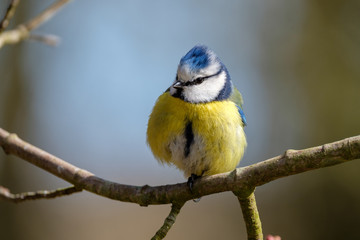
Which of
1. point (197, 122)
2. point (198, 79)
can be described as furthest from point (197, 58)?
point (197, 122)

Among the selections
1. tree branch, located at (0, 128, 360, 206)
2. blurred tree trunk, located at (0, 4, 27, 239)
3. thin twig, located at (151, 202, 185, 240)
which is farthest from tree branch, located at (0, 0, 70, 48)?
blurred tree trunk, located at (0, 4, 27, 239)

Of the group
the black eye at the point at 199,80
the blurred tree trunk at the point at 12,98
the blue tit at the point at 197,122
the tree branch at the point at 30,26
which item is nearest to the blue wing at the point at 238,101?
the blue tit at the point at 197,122

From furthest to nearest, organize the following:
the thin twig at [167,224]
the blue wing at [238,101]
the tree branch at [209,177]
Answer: the blue wing at [238,101] → the thin twig at [167,224] → the tree branch at [209,177]

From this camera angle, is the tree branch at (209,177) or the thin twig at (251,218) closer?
the tree branch at (209,177)

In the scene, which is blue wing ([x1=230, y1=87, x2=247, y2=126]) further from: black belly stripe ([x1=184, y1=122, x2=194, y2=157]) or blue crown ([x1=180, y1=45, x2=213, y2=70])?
black belly stripe ([x1=184, y1=122, x2=194, y2=157])

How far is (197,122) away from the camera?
7.73ft

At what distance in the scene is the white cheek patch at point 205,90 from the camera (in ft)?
8.09

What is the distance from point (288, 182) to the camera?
6457 millimetres

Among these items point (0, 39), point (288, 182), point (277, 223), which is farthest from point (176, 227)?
point (0, 39)

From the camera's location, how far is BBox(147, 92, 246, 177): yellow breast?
236 centimetres

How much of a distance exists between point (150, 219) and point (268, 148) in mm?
2202

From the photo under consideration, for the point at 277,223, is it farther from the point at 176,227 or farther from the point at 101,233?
the point at 101,233

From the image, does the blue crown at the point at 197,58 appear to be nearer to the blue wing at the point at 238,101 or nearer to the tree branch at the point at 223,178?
the blue wing at the point at 238,101

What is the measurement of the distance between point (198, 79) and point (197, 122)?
11.7 inches
